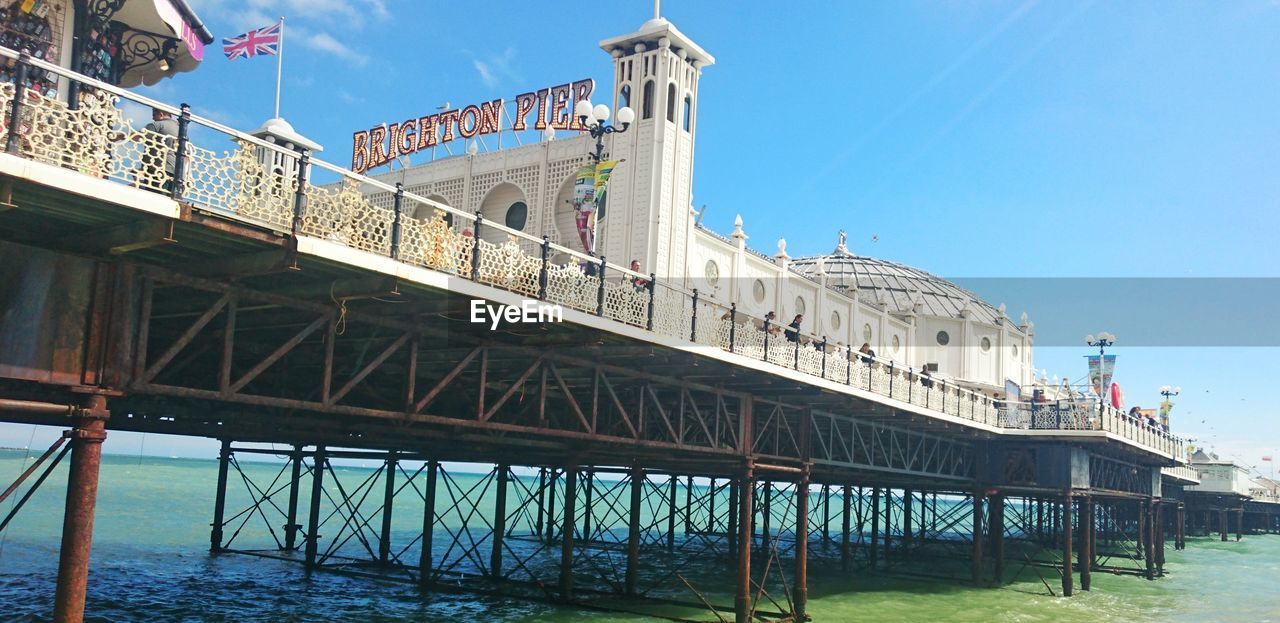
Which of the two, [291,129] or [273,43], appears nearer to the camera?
[273,43]

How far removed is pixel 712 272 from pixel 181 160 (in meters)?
25.6

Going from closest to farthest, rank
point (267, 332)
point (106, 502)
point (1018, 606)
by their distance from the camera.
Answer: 1. point (267, 332)
2. point (1018, 606)
3. point (106, 502)

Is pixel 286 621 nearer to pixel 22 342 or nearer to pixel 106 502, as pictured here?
pixel 22 342

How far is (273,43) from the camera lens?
1032 inches

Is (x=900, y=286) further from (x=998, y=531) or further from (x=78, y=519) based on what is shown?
(x=78, y=519)

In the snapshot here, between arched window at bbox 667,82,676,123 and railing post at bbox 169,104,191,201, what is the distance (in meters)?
Result: 21.5

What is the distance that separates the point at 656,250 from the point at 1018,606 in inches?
715

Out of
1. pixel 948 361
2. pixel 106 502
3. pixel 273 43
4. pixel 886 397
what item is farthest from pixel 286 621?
pixel 106 502

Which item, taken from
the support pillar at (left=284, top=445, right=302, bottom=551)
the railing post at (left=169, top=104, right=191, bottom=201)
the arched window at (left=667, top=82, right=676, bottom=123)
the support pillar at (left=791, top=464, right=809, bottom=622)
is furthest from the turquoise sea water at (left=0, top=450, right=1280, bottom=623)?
the railing post at (left=169, top=104, right=191, bottom=201)

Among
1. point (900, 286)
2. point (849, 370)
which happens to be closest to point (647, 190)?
point (849, 370)

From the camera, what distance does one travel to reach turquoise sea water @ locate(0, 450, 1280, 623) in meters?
27.9

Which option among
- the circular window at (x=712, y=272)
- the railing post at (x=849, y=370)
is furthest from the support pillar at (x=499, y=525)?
the railing post at (x=849, y=370)

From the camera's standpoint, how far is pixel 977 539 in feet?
134

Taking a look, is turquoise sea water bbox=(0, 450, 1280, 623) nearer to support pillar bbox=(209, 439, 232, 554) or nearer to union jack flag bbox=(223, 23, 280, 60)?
support pillar bbox=(209, 439, 232, 554)
